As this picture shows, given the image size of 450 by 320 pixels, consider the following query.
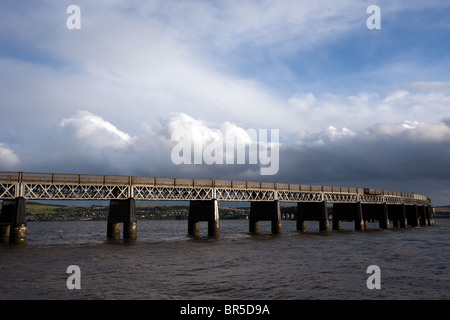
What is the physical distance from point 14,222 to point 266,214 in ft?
170

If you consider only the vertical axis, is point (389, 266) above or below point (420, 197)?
below

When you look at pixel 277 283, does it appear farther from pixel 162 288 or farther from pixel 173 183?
pixel 173 183

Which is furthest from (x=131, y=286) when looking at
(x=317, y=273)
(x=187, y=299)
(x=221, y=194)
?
(x=221, y=194)

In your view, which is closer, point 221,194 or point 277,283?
point 277,283

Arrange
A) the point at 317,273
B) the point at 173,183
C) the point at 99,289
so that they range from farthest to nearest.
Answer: the point at 173,183, the point at 317,273, the point at 99,289

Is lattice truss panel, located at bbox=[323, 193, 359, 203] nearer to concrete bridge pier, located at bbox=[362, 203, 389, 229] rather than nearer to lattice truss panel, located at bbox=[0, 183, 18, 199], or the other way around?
concrete bridge pier, located at bbox=[362, 203, 389, 229]

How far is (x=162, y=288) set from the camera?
2419cm

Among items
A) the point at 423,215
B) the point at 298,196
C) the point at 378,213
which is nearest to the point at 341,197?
the point at 298,196

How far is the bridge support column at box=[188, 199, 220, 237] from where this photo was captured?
236 feet

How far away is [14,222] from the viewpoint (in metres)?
51.4

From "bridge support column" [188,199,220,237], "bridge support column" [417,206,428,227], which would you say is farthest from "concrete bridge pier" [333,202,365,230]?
"bridge support column" [417,206,428,227]

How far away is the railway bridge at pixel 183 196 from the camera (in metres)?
53.3
